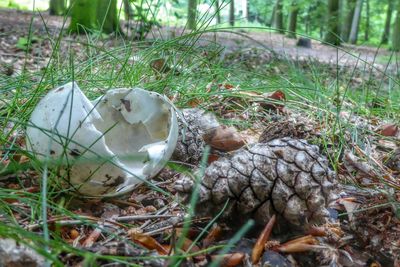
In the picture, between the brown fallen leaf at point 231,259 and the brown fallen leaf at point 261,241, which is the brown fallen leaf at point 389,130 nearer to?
the brown fallen leaf at point 261,241

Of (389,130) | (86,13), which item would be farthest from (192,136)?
(86,13)

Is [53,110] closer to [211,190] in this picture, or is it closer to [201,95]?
[211,190]

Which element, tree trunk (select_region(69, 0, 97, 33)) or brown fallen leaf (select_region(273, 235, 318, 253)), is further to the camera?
tree trunk (select_region(69, 0, 97, 33))

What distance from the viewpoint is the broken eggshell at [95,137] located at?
1.28m

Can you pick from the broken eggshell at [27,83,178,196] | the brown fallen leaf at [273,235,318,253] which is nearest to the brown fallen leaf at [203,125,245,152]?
the broken eggshell at [27,83,178,196]

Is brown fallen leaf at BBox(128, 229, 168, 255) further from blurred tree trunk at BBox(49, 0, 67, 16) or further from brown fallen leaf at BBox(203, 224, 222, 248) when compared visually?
blurred tree trunk at BBox(49, 0, 67, 16)

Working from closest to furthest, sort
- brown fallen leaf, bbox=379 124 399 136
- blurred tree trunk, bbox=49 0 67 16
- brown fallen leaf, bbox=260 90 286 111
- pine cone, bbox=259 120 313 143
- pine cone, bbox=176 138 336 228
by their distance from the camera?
1. pine cone, bbox=176 138 336 228
2. pine cone, bbox=259 120 313 143
3. brown fallen leaf, bbox=379 124 399 136
4. brown fallen leaf, bbox=260 90 286 111
5. blurred tree trunk, bbox=49 0 67 16

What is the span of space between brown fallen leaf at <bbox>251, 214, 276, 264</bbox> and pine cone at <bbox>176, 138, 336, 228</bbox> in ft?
0.07

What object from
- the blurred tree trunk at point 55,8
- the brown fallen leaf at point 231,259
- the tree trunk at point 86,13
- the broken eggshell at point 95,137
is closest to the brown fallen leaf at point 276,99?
the broken eggshell at point 95,137

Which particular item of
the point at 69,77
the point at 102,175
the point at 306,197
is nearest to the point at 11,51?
the point at 69,77

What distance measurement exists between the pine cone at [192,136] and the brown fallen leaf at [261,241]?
51 centimetres

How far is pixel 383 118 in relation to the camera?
8.75 ft

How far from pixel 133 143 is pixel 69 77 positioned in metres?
0.49

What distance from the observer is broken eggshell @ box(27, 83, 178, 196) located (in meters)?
1.28
